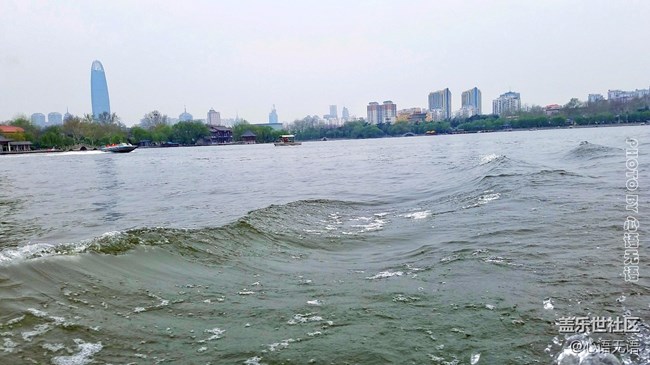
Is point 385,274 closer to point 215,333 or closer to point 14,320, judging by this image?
A: point 215,333

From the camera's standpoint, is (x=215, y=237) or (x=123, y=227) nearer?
(x=215, y=237)

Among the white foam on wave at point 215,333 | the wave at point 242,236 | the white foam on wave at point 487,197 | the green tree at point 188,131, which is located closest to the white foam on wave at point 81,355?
the white foam on wave at point 215,333

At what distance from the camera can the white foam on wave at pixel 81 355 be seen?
3.43 metres

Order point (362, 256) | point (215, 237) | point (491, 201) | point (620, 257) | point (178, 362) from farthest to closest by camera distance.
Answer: point (491, 201)
point (215, 237)
point (362, 256)
point (620, 257)
point (178, 362)

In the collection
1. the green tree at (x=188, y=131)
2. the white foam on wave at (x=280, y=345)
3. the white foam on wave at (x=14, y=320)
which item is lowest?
the white foam on wave at (x=280, y=345)

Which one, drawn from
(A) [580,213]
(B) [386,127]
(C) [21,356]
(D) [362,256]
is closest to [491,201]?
(A) [580,213]

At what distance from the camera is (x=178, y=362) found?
11.3 feet

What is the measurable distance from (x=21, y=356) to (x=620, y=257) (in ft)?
19.9

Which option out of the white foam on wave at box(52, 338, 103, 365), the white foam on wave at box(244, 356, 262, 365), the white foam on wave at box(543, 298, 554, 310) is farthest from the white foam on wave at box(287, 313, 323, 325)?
the white foam on wave at box(543, 298, 554, 310)

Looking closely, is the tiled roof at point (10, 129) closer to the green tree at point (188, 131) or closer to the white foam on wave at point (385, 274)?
the green tree at point (188, 131)

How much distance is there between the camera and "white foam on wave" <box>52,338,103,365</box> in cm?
343

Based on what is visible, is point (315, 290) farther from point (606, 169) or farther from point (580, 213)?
point (606, 169)

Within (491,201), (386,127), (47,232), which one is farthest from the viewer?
(386,127)

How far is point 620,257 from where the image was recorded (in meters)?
5.65
